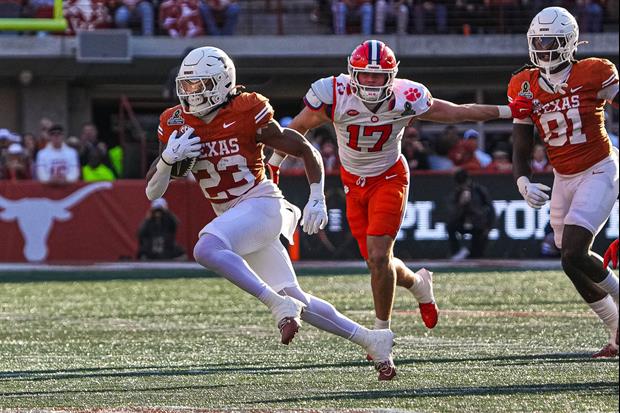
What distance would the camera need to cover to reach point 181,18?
19.4 m

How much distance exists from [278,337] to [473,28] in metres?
12.7

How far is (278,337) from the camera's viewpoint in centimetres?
841

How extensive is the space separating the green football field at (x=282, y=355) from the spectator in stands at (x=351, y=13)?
8273 millimetres

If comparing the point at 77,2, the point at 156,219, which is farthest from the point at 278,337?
the point at 77,2

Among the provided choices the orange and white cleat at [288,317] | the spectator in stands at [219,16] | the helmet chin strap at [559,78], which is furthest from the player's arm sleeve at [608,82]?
the spectator in stands at [219,16]

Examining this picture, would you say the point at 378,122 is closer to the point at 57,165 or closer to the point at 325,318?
the point at 325,318

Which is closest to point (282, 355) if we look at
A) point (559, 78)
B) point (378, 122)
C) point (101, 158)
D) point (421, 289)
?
point (421, 289)

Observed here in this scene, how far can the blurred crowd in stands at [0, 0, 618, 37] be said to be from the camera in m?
19.4

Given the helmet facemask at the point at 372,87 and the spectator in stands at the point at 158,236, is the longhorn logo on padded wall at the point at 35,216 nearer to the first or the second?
the spectator in stands at the point at 158,236

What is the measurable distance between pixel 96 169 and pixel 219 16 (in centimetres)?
430

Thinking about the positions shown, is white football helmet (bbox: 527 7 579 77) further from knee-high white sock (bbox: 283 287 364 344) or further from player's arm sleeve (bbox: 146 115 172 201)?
player's arm sleeve (bbox: 146 115 172 201)

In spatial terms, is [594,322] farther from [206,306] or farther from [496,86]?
[496,86]

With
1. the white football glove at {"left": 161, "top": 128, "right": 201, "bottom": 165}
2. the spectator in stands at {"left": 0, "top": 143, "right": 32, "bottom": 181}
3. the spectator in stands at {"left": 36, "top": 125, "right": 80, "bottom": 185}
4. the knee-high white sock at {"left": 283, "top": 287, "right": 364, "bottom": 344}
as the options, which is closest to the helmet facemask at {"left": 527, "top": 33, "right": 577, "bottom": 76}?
the knee-high white sock at {"left": 283, "top": 287, "right": 364, "bottom": 344}

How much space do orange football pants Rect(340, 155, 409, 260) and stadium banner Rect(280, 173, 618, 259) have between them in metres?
8.13
